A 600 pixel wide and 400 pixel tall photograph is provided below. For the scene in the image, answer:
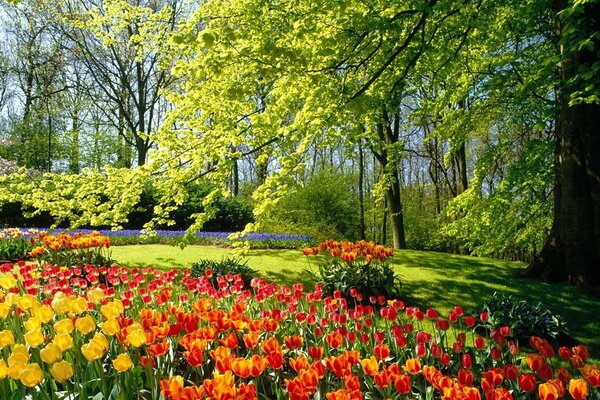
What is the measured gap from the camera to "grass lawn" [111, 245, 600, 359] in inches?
255

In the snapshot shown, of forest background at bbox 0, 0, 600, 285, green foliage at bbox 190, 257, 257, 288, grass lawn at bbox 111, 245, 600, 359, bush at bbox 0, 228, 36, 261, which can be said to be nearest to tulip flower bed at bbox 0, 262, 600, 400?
forest background at bbox 0, 0, 600, 285

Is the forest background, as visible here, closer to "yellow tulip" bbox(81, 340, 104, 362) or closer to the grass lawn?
the grass lawn

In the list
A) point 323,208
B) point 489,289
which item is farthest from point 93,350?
point 323,208

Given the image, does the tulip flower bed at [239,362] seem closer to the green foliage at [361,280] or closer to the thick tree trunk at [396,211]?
the green foliage at [361,280]

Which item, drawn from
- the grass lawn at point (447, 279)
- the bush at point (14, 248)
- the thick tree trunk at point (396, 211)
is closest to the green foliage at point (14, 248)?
the bush at point (14, 248)

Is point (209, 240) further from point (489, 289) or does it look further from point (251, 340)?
point (251, 340)

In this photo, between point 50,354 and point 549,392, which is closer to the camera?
point 549,392

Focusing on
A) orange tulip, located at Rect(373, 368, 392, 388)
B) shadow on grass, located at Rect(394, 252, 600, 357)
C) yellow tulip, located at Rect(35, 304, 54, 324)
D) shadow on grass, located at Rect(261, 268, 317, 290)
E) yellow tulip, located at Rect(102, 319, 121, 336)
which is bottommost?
shadow on grass, located at Rect(394, 252, 600, 357)

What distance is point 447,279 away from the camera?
8781 millimetres

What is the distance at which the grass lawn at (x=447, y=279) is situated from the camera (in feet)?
21.2

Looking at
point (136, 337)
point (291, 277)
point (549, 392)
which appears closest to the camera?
point (549, 392)

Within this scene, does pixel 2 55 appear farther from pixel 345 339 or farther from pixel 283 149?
pixel 345 339

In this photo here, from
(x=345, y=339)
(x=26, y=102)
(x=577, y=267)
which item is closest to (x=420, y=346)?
(x=345, y=339)

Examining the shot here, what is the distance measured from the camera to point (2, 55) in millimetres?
28859
